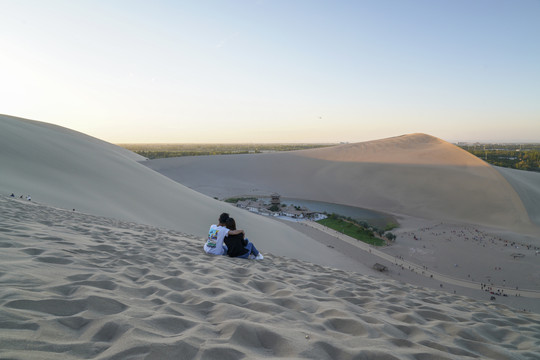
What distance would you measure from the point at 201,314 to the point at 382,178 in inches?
1894

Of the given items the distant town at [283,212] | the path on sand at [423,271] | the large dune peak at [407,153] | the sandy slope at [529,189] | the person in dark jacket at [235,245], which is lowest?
the path on sand at [423,271]

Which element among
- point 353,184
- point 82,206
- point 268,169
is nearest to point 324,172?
point 353,184

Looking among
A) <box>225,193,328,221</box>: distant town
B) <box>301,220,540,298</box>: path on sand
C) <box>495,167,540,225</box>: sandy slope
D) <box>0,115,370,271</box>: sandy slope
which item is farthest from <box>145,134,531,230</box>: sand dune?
<box>0,115,370,271</box>: sandy slope

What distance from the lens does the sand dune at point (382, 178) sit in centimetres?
3550

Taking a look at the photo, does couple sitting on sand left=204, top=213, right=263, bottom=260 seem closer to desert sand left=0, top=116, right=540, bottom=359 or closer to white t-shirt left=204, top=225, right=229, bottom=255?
white t-shirt left=204, top=225, right=229, bottom=255

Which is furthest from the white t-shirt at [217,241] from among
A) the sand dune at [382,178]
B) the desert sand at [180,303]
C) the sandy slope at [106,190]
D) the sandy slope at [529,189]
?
the sandy slope at [529,189]

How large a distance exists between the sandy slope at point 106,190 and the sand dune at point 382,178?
27.1 metres

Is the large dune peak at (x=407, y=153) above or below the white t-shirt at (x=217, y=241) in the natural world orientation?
above

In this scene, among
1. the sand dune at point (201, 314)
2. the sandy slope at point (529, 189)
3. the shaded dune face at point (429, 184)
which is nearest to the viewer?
the sand dune at point (201, 314)

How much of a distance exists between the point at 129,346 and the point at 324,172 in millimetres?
52537

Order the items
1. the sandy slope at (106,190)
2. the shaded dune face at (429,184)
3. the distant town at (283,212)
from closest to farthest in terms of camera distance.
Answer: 1. the sandy slope at (106,190)
2. the distant town at (283,212)
3. the shaded dune face at (429,184)

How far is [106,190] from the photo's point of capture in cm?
1112

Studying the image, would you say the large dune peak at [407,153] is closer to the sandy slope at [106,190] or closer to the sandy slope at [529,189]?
the sandy slope at [529,189]

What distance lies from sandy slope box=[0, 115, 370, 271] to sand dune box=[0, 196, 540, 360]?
18.2 feet
